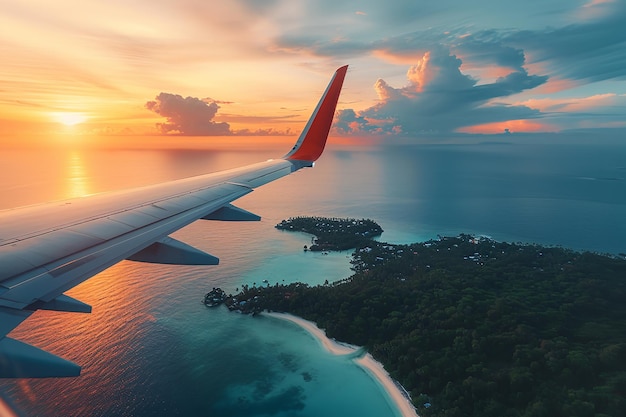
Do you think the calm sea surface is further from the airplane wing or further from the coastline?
the airplane wing

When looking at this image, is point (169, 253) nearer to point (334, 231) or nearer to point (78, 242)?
point (78, 242)

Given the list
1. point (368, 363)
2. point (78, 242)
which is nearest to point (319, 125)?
point (78, 242)

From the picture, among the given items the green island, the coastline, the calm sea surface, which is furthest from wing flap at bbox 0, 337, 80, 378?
the coastline

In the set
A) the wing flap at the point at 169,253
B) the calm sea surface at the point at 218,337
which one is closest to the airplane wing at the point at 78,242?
the wing flap at the point at 169,253

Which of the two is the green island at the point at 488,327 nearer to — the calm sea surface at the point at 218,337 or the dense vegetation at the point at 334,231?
the calm sea surface at the point at 218,337

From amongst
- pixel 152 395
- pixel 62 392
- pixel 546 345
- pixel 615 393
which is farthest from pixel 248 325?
pixel 615 393

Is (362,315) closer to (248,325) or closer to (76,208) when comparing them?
(248,325)
